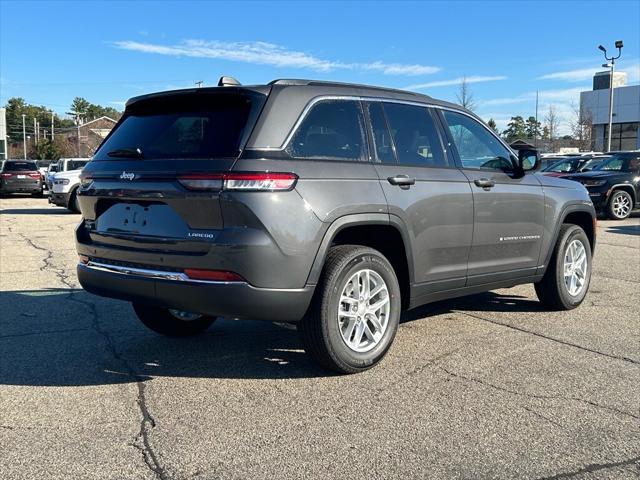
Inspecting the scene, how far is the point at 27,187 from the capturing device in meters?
29.4

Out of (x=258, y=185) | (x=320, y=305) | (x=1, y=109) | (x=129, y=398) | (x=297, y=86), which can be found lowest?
(x=129, y=398)

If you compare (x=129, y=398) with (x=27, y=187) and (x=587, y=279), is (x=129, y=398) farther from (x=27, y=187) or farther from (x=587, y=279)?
(x=27, y=187)

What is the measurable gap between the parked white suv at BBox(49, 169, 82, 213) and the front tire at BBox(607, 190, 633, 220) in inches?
580

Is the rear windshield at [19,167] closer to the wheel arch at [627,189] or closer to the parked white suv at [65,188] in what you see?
the parked white suv at [65,188]

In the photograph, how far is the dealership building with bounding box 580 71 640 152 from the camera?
44.6 meters

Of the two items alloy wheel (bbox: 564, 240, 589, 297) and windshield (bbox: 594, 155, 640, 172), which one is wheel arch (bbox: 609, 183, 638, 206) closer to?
windshield (bbox: 594, 155, 640, 172)

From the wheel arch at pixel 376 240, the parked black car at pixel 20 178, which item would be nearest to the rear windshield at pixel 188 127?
the wheel arch at pixel 376 240

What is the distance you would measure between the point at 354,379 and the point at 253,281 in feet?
3.46

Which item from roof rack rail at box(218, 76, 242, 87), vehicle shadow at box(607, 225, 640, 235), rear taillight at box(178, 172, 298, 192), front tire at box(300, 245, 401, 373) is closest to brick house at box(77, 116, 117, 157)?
vehicle shadow at box(607, 225, 640, 235)

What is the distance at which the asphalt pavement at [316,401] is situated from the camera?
314 cm

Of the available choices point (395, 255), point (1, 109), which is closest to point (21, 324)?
point (395, 255)

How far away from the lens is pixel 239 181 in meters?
3.76

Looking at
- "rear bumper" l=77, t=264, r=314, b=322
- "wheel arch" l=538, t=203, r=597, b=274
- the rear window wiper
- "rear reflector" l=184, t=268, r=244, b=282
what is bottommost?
"rear bumper" l=77, t=264, r=314, b=322

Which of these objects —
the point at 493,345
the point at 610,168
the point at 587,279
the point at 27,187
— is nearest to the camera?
the point at 493,345
